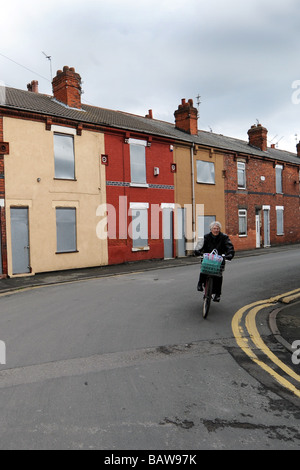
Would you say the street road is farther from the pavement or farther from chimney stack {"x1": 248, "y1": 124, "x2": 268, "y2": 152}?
chimney stack {"x1": 248, "y1": 124, "x2": 268, "y2": 152}

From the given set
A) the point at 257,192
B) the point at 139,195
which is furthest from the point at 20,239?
the point at 257,192

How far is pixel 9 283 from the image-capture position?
11852 millimetres

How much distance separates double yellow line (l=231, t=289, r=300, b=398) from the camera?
4.36m

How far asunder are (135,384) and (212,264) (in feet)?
11.3

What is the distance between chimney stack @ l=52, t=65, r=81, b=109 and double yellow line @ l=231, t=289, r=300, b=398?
45.8 feet

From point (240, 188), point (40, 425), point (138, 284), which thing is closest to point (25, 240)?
point (138, 284)

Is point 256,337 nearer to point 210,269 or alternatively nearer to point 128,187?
point 210,269

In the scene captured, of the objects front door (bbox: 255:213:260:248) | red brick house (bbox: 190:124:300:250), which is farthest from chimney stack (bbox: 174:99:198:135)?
front door (bbox: 255:213:260:248)

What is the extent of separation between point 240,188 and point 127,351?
66.8 ft

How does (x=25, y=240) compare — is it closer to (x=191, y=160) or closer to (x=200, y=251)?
(x=200, y=251)

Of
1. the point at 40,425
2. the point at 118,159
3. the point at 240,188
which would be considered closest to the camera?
the point at 40,425

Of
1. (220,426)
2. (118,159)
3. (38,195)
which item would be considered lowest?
(220,426)

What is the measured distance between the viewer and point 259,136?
28.2 meters

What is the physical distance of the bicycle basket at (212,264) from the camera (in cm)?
693
